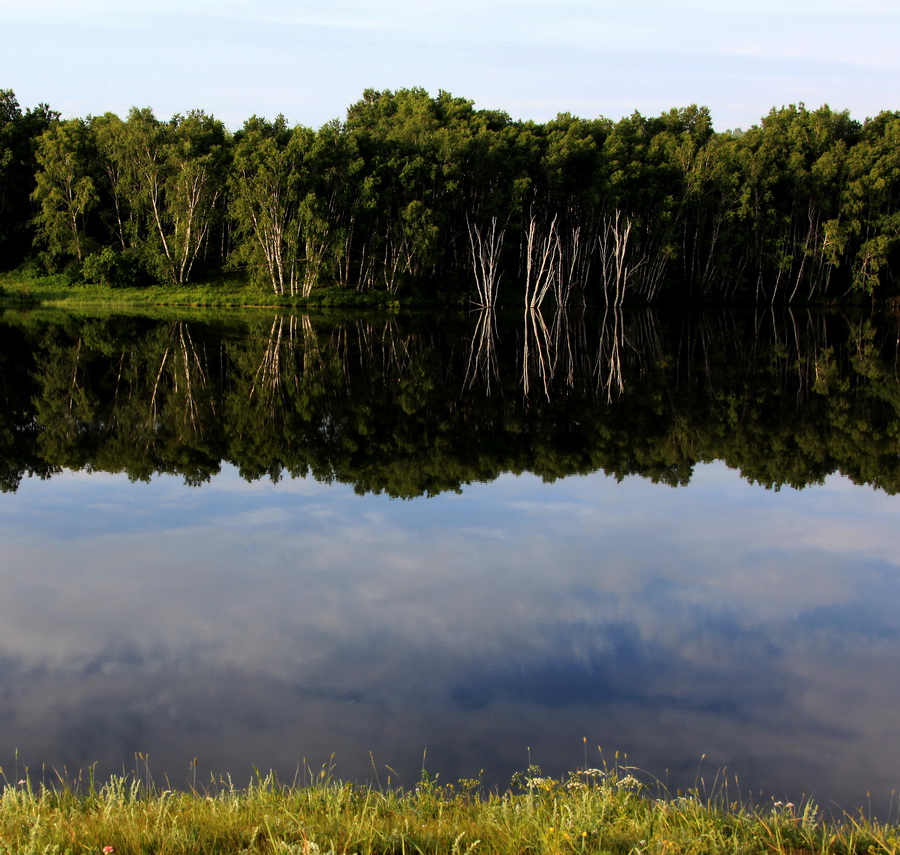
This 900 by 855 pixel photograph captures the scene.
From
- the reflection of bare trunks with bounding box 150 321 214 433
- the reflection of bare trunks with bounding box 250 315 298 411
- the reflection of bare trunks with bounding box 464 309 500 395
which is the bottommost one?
the reflection of bare trunks with bounding box 150 321 214 433

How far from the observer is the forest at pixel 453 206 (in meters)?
61.8

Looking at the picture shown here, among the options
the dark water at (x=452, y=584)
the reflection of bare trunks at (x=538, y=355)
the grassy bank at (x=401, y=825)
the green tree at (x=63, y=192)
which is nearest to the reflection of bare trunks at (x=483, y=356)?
the reflection of bare trunks at (x=538, y=355)

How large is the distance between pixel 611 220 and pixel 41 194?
138 feet

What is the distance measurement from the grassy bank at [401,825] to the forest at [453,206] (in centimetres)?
5505

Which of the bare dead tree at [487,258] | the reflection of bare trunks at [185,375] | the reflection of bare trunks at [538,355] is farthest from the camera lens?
the bare dead tree at [487,258]

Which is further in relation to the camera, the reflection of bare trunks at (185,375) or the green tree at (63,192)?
the green tree at (63,192)

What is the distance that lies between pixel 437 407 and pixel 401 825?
726 inches

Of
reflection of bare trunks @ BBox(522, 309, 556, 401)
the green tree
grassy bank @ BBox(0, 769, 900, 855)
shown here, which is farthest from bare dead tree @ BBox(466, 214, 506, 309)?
grassy bank @ BBox(0, 769, 900, 855)

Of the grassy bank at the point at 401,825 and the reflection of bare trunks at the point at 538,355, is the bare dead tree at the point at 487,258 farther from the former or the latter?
the grassy bank at the point at 401,825

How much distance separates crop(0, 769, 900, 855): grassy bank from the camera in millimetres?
4852

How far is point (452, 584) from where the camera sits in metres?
10.9

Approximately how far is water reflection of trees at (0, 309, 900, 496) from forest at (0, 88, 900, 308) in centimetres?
2160

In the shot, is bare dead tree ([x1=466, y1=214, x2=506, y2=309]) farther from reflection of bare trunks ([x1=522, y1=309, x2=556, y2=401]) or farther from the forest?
reflection of bare trunks ([x1=522, y1=309, x2=556, y2=401])

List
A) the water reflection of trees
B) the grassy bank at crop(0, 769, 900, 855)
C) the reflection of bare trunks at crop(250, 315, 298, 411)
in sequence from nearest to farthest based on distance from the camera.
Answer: the grassy bank at crop(0, 769, 900, 855) < the water reflection of trees < the reflection of bare trunks at crop(250, 315, 298, 411)
